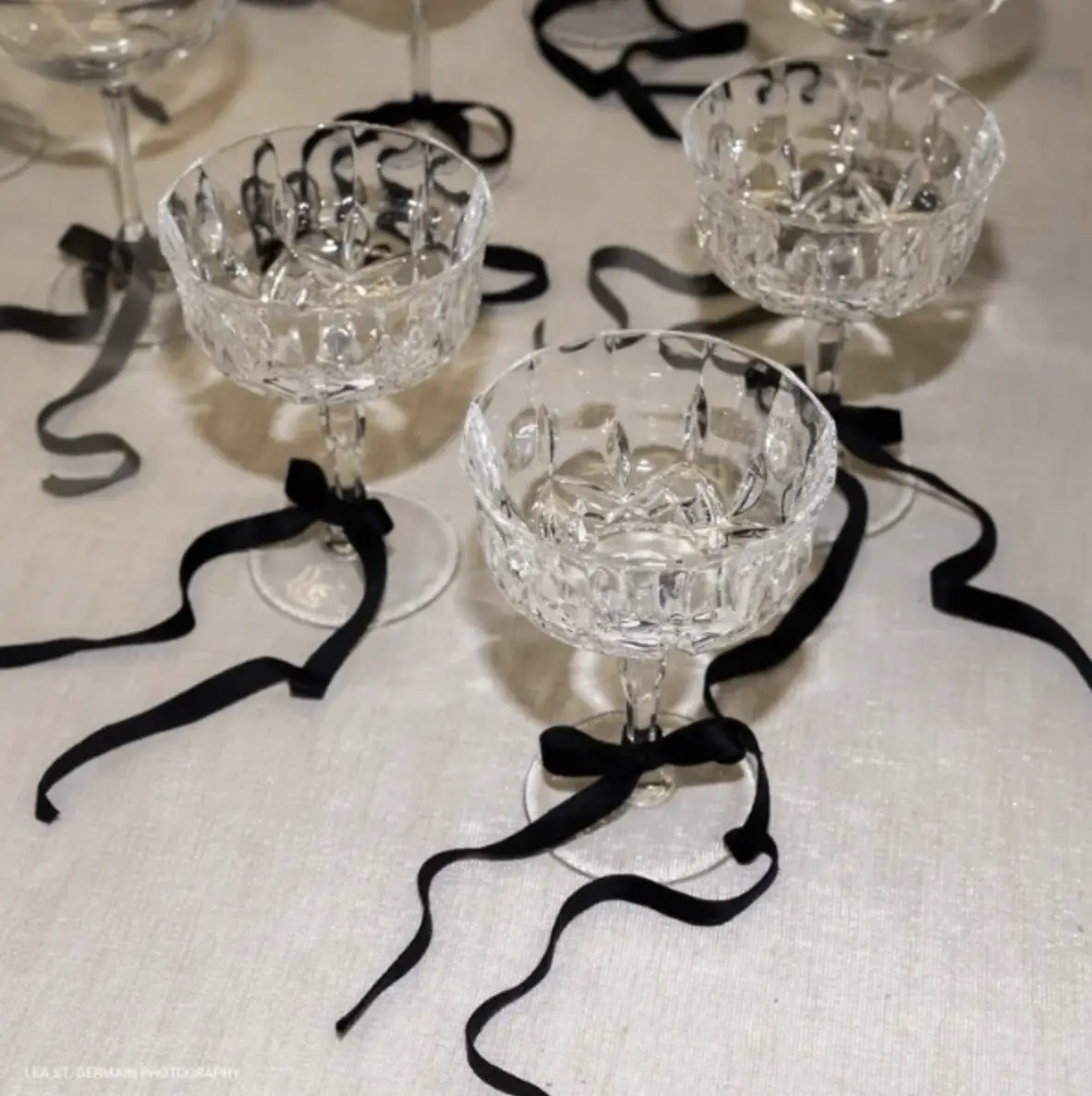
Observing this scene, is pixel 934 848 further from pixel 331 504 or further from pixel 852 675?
pixel 331 504

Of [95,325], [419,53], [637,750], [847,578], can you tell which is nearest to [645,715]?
[637,750]

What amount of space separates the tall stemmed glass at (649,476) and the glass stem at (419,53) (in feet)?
1.39

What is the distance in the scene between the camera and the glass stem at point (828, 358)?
2.52 feet

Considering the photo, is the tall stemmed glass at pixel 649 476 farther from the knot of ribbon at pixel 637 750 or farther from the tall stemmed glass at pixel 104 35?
the tall stemmed glass at pixel 104 35

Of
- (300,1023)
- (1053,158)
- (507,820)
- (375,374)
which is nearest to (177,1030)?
(300,1023)

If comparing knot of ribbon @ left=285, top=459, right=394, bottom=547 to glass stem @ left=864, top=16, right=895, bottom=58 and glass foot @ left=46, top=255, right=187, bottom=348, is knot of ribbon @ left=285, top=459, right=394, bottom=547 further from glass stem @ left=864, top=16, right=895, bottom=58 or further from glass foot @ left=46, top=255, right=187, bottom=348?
glass stem @ left=864, top=16, right=895, bottom=58

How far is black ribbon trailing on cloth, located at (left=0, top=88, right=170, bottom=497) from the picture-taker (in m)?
0.79

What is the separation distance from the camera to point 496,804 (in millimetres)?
643

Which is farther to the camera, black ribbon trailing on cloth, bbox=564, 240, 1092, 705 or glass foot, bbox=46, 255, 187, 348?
glass foot, bbox=46, 255, 187, 348

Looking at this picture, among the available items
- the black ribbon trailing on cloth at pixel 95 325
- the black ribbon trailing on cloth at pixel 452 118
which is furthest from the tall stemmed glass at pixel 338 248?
the black ribbon trailing on cloth at pixel 452 118

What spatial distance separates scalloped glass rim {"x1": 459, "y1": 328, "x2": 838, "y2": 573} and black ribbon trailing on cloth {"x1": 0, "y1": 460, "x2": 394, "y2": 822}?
4.5 inches

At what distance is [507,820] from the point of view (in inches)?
25.1

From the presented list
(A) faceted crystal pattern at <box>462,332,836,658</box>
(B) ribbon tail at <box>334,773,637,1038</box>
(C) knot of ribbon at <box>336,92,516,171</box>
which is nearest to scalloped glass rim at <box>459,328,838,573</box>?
(A) faceted crystal pattern at <box>462,332,836,658</box>

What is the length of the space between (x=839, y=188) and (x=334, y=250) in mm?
261
